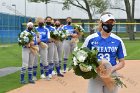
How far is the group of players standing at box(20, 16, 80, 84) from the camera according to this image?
13.4 m

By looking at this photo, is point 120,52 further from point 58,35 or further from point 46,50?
point 58,35

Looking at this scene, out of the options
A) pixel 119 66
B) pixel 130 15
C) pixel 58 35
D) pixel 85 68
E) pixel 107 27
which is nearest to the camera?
pixel 85 68

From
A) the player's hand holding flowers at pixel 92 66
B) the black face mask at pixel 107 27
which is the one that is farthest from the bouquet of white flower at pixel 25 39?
the player's hand holding flowers at pixel 92 66

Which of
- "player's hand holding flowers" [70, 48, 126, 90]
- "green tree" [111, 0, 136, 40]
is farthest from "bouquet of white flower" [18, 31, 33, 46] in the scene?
"green tree" [111, 0, 136, 40]

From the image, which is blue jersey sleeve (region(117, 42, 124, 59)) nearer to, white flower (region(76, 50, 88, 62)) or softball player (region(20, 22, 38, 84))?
white flower (region(76, 50, 88, 62))

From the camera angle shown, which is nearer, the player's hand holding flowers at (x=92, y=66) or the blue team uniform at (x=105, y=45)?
the player's hand holding flowers at (x=92, y=66)

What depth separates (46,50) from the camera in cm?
1435

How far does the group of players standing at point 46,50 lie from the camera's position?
1342 cm

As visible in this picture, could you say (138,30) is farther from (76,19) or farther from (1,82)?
(1,82)

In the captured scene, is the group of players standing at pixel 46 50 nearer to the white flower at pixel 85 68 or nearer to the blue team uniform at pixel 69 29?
the blue team uniform at pixel 69 29

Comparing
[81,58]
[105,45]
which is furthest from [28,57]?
[81,58]

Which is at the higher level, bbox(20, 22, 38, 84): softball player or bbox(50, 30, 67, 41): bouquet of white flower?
bbox(50, 30, 67, 41): bouquet of white flower

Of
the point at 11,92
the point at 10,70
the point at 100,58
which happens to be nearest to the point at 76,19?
the point at 10,70

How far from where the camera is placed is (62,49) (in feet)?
53.0
